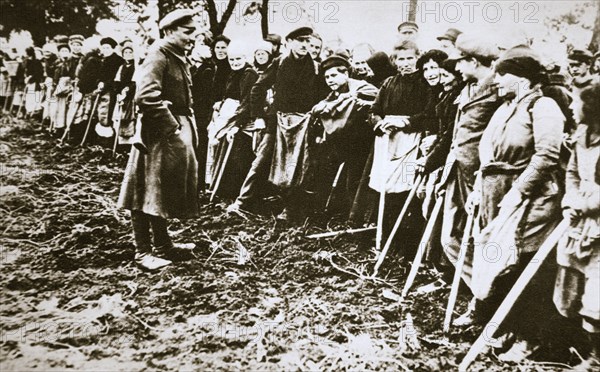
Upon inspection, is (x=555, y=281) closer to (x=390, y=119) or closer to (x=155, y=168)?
(x=390, y=119)

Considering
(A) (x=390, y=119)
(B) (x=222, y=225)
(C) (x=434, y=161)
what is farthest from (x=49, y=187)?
(C) (x=434, y=161)

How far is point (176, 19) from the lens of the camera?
306 cm

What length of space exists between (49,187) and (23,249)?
0.53 meters

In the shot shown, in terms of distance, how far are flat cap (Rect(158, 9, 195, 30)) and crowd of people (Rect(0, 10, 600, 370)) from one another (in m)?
0.01

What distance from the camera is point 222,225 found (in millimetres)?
3312

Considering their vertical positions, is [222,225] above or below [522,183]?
below

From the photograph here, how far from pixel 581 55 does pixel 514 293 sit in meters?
1.23

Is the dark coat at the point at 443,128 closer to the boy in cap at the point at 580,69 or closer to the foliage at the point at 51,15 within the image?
the boy in cap at the point at 580,69

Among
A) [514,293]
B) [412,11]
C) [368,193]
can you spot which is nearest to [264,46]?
[412,11]

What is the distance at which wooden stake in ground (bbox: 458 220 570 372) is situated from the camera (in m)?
2.39

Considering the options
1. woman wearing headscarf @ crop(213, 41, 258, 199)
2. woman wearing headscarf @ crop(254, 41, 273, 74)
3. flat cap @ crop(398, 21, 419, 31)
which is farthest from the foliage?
flat cap @ crop(398, 21, 419, 31)

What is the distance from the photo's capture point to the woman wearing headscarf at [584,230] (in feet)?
7.61

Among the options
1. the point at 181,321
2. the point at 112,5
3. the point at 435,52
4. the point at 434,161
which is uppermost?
the point at 112,5

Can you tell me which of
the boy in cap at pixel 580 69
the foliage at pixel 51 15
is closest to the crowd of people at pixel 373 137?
the boy in cap at pixel 580 69
